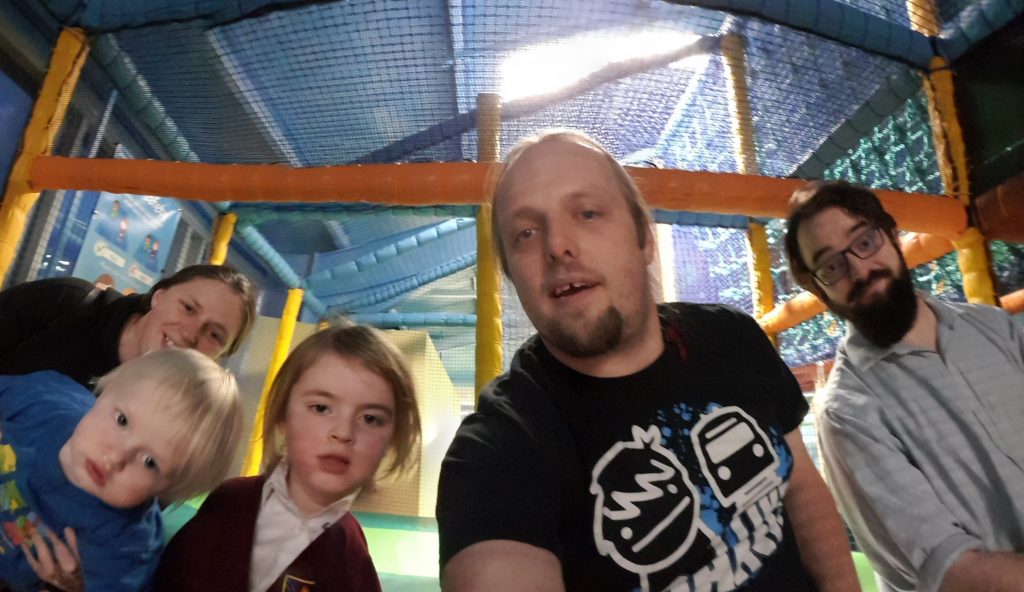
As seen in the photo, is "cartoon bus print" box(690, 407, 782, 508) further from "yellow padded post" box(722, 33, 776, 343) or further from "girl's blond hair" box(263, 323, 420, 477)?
"yellow padded post" box(722, 33, 776, 343)

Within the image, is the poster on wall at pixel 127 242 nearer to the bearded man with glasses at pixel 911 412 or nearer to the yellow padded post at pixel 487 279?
A: the yellow padded post at pixel 487 279

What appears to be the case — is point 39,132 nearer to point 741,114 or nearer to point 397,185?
point 397,185

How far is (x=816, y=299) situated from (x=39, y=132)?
3126mm

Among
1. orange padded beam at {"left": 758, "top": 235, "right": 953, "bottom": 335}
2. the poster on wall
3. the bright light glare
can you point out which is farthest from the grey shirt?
the poster on wall

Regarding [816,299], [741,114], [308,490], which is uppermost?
[741,114]

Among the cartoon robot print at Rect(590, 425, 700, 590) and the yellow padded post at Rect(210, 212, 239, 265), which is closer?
the cartoon robot print at Rect(590, 425, 700, 590)

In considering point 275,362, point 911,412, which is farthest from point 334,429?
point 275,362

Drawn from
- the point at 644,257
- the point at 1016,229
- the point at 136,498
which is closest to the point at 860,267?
the point at 644,257

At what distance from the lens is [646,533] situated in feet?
2.01

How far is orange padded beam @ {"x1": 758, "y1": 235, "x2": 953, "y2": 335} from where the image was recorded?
203 centimetres

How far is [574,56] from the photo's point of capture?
246 cm

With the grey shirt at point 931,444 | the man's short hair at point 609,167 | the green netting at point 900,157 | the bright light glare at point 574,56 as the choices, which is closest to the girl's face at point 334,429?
the man's short hair at point 609,167

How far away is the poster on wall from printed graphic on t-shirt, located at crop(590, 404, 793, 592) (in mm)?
2537

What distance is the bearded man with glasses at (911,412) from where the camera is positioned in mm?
888
